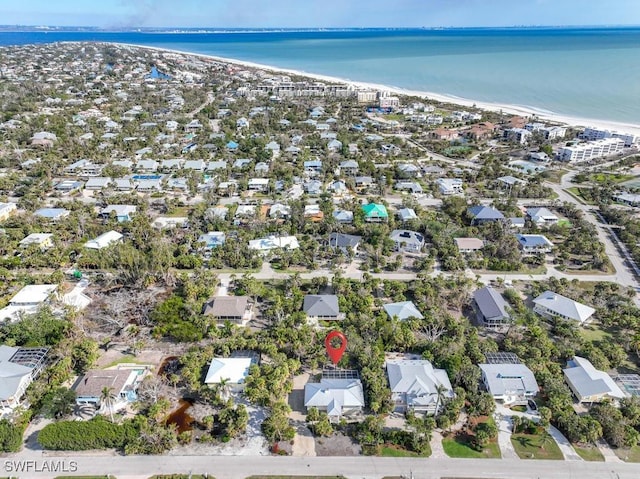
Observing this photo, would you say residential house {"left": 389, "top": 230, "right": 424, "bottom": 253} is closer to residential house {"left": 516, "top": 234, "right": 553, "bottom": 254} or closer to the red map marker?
residential house {"left": 516, "top": 234, "right": 553, "bottom": 254}

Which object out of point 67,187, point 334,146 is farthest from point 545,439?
point 334,146

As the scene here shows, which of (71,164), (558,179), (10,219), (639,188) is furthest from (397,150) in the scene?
(10,219)

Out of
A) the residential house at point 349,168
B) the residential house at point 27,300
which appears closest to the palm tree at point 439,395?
the residential house at point 27,300

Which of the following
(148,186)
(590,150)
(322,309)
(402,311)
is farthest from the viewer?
(590,150)

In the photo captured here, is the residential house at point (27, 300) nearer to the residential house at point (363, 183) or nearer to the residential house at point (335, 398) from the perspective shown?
the residential house at point (335, 398)

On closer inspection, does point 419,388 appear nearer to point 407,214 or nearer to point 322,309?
point 322,309

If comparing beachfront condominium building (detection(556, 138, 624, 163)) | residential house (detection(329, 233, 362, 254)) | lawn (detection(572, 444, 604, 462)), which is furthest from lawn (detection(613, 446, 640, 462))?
beachfront condominium building (detection(556, 138, 624, 163))
